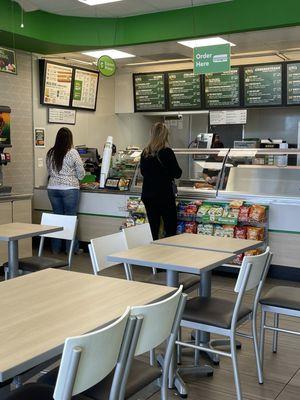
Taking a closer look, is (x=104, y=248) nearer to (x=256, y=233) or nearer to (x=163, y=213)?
(x=163, y=213)

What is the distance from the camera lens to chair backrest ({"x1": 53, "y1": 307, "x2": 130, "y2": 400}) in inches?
57.8

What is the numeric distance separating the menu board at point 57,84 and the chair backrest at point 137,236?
3.73m

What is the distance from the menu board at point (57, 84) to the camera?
6926 mm

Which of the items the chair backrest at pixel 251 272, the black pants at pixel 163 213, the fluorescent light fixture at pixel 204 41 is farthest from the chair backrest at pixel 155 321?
the fluorescent light fixture at pixel 204 41

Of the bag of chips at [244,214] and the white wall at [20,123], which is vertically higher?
the white wall at [20,123]

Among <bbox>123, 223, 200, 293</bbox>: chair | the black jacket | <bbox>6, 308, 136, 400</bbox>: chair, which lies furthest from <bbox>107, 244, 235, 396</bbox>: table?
the black jacket

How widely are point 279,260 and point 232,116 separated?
3.10 meters

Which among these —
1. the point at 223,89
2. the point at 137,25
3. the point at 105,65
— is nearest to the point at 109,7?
the point at 137,25

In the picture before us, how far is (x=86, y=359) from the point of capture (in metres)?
1.53

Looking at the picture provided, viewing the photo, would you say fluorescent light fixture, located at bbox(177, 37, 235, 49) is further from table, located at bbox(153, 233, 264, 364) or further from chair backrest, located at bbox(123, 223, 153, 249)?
table, located at bbox(153, 233, 264, 364)

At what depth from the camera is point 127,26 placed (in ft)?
20.4

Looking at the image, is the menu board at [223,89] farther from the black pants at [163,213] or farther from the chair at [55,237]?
the chair at [55,237]

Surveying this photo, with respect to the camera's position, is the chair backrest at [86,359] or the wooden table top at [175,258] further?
the wooden table top at [175,258]

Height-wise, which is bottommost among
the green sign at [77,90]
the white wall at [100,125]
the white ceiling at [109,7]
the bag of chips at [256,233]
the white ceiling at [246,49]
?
the bag of chips at [256,233]
